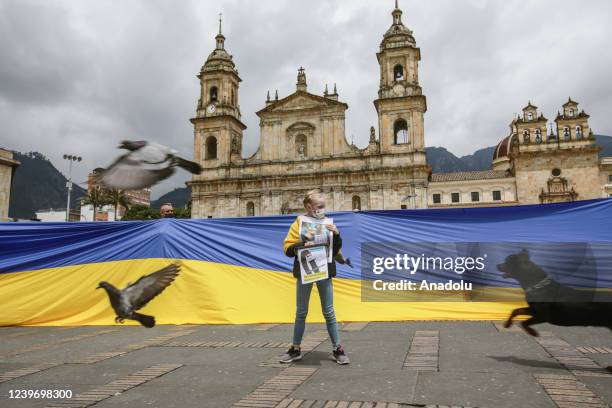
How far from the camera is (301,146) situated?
41438 mm

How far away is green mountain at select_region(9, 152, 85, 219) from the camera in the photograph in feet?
494

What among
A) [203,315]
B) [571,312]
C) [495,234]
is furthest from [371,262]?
[571,312]

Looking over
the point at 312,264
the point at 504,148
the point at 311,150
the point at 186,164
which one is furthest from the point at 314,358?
the point at 504,148

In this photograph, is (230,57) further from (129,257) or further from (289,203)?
(129,257)

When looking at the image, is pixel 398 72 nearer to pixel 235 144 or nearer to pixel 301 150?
pixel 301 150

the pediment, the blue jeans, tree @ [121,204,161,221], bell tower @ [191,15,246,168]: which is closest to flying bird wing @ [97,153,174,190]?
the blue jeans

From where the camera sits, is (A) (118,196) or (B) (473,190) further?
(B) (473,190)

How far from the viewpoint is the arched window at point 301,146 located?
135ft

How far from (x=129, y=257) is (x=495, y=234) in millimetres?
5838

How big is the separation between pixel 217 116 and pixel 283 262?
1476 inches

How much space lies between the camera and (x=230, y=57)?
45312mm

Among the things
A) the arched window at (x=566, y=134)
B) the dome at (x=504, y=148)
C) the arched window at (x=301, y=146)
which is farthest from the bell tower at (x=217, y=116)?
the dome at (x=504, y=148)

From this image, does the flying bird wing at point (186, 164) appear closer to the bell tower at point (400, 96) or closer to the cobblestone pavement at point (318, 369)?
the cobblestone pavement at point (318, 369)

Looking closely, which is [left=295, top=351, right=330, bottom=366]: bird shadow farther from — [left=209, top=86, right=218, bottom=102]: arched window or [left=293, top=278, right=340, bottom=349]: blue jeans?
[left=209, top=86, right=218, bottom=102]: arched window
